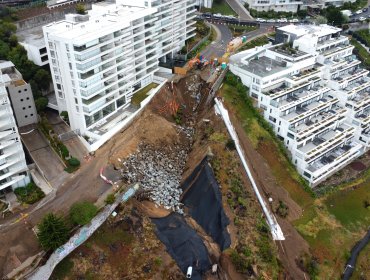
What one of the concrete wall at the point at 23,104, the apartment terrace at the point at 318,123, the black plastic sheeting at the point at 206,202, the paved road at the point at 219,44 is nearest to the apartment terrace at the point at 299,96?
the apartment terrace at the point at 318,123

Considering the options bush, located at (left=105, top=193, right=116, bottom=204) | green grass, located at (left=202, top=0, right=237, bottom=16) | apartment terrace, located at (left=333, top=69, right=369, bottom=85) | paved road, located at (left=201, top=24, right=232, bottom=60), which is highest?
green grass, located at (left=202, top=0, right=237, bottom=16)

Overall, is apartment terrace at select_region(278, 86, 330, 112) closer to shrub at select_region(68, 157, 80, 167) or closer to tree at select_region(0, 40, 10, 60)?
shrub at select_region(68, 157, 80, 167)

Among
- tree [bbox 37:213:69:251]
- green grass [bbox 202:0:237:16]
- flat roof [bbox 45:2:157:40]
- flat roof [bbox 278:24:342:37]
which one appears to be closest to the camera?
tree [bbox 37:213:69:251]

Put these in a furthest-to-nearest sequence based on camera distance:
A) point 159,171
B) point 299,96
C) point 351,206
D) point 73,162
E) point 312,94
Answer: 1. point 312,94
2. point 299,96
3. point 351,206
4. point 159,171
5. point 73,162

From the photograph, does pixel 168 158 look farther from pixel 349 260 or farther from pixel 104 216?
pixel 349 260

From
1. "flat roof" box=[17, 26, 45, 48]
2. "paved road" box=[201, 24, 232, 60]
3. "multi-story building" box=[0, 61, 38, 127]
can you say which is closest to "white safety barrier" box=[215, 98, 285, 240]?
"paved road" box=[201, 24, 232, 60]

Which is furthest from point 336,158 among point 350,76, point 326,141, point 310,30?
point 310,30

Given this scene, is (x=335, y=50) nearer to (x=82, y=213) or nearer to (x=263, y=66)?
(x=263, y=66)
